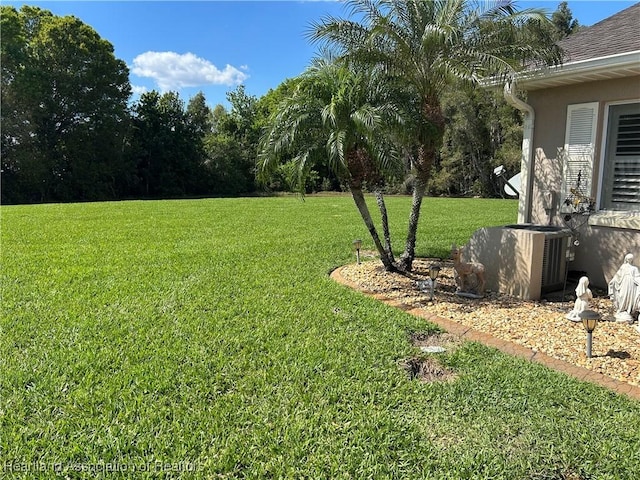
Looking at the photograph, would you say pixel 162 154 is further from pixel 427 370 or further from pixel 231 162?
pixel 427 370

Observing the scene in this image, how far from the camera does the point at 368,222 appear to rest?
6828 mm

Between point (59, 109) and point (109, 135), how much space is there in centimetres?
372

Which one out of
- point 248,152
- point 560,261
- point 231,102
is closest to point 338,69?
point 560,261

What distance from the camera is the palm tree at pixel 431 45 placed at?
6.01 m

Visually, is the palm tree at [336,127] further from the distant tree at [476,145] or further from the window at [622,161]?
the distant tree at [476,145]

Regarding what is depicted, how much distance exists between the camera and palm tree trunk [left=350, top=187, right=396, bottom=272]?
670 centimetres

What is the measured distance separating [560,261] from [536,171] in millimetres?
1682

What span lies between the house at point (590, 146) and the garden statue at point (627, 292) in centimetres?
104

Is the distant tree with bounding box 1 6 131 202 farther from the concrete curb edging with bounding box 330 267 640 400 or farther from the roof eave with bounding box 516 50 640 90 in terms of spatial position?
the roof eave with bounding box 516 50 640 90

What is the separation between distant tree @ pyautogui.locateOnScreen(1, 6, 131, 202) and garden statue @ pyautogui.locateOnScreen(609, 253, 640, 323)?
3435 cm

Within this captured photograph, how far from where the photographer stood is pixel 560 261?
6.23m

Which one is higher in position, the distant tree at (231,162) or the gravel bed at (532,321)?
the distant tree at (231,162)

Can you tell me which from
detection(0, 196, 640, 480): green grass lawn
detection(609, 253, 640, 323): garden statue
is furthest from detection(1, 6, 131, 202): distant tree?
detection(609, 253, 640, 323): garden statue

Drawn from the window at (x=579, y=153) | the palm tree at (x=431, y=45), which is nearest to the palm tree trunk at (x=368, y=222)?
the palm tree at (x=431, y=45)
